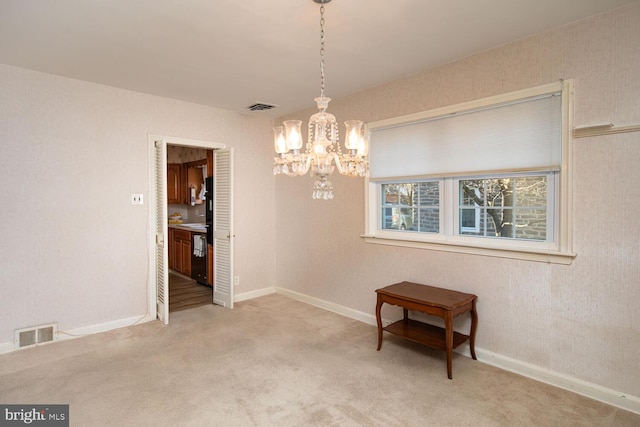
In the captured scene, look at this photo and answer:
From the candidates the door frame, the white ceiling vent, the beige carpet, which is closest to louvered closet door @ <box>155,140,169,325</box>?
the door frame

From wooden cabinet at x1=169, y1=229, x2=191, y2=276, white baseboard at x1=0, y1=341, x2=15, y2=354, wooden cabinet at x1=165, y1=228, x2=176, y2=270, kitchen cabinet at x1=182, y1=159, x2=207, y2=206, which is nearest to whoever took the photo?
white baseboard at x1=0, y1=341, x2=15, y2=354

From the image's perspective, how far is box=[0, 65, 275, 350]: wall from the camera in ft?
10.3

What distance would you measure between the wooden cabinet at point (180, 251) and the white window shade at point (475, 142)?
3.90 m

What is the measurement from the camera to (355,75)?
337 cm

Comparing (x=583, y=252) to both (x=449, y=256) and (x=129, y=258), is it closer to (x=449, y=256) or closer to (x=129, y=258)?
(x=449, y=256)

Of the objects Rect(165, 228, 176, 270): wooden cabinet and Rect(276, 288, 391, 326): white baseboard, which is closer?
Rect(276, 288, 391, 326): white baseboard

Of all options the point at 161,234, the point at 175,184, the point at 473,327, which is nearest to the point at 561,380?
the point at 473,327

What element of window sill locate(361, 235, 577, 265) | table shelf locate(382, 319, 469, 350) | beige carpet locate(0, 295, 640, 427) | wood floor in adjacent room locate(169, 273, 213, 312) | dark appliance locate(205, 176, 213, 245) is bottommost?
beige carpet locate(0, 295, 640, 427)

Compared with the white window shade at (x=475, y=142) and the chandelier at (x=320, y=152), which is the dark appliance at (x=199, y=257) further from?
the chandelier at (x=320, y=152)

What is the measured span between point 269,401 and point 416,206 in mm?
2228

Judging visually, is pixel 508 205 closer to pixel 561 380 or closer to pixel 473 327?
pixel 473 327

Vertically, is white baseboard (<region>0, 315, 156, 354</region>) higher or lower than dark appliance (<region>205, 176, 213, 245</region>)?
lower

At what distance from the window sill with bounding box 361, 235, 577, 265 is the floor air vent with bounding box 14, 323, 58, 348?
11.1 ft

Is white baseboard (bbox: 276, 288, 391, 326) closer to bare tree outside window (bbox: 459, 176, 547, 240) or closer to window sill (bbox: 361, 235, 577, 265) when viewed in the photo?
window sill (bbox: 361, 235, 577, 265)
